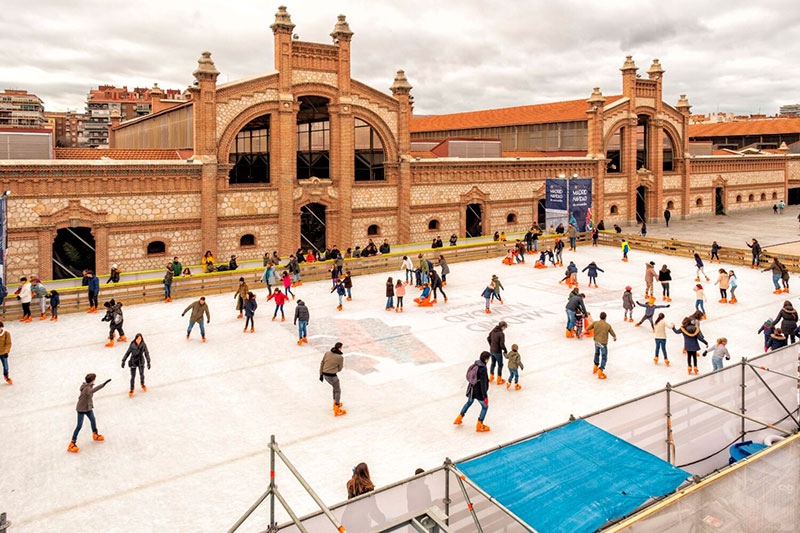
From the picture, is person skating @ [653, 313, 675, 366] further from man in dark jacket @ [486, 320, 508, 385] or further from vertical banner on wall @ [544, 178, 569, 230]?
vertical banner on wall @ [544, 178, 569, 230]

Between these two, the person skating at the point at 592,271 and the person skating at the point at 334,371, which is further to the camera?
the person skating at the point at 592,271

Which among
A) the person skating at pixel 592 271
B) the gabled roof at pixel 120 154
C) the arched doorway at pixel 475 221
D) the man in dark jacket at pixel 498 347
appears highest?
the gabled roof at pixel 120 154

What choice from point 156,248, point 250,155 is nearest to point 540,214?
point 250,155

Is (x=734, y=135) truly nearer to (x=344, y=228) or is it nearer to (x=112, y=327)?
(x=344, y=228)

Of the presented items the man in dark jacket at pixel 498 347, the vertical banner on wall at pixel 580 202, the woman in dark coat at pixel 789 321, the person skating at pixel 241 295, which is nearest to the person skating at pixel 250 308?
the person skating at pixel 241 295

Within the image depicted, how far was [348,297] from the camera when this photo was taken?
23.2 meters

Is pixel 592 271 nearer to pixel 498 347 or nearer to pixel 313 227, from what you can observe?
pixel 498 347

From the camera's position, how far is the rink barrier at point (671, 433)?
6301mm

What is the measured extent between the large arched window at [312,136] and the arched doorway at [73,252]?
12.9 meters

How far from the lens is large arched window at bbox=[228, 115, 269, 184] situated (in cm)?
3916

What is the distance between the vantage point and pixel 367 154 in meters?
35.8

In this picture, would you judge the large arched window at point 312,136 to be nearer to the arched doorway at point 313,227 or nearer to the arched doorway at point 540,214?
the arched doorway at point 313,227

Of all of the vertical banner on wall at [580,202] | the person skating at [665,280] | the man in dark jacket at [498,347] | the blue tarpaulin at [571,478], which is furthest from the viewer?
the vertical banner on wall at [580,202]

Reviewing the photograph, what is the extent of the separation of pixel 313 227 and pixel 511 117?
28.7m
